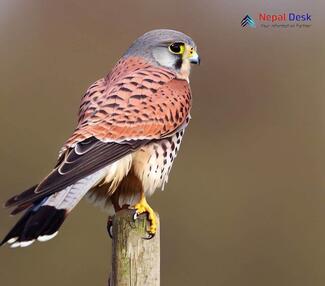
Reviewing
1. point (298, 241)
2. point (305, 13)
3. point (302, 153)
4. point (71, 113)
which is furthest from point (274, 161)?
point (71, 113)

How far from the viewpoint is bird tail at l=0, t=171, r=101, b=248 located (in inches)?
106

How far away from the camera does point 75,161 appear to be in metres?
2.96

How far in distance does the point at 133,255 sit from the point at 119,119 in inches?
26.5

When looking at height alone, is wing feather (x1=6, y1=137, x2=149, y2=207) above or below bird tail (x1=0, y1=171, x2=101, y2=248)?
above

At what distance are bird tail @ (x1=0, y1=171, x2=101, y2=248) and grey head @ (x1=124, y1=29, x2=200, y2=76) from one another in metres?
1.12

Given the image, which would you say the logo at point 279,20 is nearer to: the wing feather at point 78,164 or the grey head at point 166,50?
the grey head at point 166,50

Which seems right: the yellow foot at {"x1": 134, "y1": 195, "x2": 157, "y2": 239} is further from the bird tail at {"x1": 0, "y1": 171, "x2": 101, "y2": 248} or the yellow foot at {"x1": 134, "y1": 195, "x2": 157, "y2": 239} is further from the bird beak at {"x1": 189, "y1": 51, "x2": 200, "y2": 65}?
the bird beak at {"x1": 189, "y1": 51, "x2": 200, "y2": 65}

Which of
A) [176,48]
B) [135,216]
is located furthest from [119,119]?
[176,48]

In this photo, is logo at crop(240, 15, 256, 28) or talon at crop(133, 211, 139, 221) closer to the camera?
talon at crop(133, 211, 139, 221)

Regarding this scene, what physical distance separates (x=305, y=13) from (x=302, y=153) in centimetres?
141

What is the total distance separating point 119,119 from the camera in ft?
10.7

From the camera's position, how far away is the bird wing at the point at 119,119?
2932 mm

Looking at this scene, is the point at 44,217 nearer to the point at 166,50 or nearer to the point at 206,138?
the point at 166,50

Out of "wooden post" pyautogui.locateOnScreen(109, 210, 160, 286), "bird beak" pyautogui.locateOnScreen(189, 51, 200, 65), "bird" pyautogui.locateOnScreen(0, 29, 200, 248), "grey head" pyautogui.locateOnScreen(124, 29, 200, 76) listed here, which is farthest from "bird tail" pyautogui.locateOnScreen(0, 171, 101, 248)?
"bird beak" pyautogui.locateOnScreen(189, 51, 200, 65)
